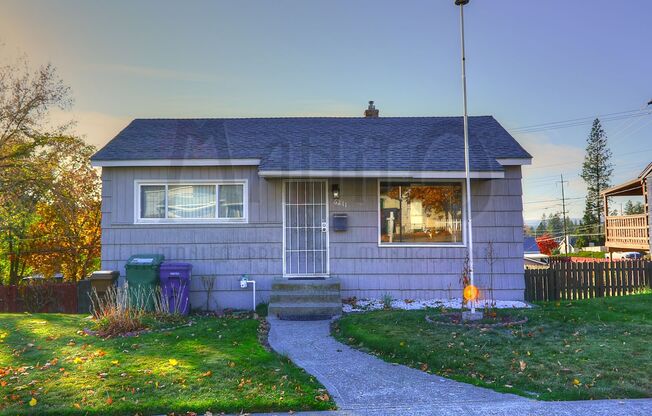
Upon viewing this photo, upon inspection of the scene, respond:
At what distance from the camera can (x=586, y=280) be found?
12.0 meters

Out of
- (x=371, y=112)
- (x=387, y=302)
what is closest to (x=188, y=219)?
(x=387, y=302)

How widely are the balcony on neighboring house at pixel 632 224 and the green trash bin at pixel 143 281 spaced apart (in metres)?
23.6

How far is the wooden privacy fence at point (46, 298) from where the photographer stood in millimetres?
12547

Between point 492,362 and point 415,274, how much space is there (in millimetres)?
4892

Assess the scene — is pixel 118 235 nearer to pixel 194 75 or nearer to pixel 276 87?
pixel 194 75

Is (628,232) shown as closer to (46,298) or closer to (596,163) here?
(596,163)

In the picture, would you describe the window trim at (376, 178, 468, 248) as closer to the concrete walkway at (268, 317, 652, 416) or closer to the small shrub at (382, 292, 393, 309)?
the small shrub at (382, 292, 393, 309)

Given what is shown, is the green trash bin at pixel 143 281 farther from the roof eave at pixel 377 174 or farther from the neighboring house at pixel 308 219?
the roof eave at pixel 377 174

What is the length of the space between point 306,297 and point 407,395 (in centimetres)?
474

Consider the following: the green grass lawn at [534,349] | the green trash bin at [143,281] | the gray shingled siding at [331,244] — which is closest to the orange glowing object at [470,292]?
the green grass lawn at [534,349]

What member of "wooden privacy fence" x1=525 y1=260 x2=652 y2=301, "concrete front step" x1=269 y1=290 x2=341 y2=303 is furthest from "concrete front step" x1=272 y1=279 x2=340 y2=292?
"wooden privacy fence" x1=525 y1=260 x2=652 y2=301

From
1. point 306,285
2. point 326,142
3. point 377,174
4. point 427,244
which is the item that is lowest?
point 306,285

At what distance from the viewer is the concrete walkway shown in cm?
430

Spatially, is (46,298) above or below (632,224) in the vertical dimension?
below
